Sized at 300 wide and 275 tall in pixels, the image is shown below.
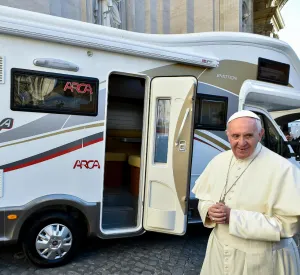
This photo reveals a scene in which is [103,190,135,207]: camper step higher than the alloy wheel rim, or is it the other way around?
[103,190,135,207]: camper step

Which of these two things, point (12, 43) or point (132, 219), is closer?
point (12, 43)

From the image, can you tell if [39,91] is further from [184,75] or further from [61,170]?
[184,75]

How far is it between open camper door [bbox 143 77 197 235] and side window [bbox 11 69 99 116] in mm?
836

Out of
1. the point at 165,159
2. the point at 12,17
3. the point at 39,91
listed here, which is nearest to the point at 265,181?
the point at 165,159

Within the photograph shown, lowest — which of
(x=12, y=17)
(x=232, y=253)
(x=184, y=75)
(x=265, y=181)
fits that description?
(x=232, y=253)

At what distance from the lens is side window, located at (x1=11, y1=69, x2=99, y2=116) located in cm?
355

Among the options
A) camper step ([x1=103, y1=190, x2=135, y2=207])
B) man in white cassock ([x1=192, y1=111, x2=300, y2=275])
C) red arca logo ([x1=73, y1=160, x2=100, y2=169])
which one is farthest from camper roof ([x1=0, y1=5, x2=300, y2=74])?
man in white cassock ([x1=192, y1=111, x2=300, y2=275])

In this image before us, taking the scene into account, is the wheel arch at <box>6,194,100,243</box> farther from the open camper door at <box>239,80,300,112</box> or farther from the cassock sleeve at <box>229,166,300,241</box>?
the open camper door at <box>239,80,300,112</box>

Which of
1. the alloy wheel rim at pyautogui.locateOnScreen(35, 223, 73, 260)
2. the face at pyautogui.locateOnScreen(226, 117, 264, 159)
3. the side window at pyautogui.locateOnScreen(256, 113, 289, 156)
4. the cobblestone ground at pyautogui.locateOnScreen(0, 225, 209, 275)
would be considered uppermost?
the face at pyautogui.locateOnScreen(226, 117, 264, 159)

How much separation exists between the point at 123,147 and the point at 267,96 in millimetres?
2759

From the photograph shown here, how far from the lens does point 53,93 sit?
373 cm

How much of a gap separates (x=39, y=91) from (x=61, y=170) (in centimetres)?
93

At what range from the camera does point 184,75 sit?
440 cm

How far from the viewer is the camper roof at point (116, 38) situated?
3.47 meters
